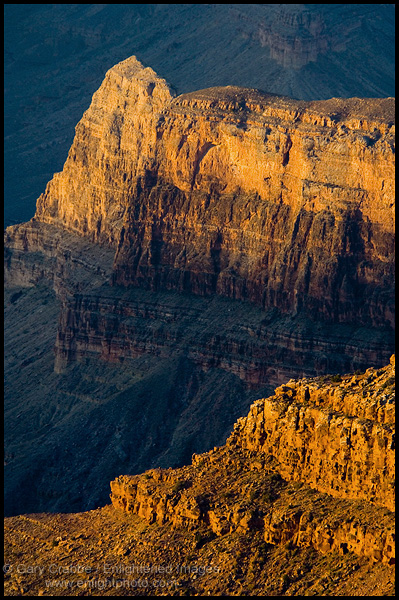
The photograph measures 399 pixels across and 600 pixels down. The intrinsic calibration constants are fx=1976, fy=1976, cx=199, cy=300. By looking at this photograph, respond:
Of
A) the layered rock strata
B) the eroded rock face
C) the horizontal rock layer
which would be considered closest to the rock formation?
the eroded rock face

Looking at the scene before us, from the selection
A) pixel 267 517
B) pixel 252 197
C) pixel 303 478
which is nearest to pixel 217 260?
pixel 252 197

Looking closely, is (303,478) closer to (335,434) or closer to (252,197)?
(335,434)

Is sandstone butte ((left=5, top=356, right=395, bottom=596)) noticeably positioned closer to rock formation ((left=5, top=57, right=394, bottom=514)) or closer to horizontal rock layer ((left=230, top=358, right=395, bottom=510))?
horizontal rock layer ((left=230, top=358, right=395, bottom=510))

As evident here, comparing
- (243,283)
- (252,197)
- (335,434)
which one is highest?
(252,197)

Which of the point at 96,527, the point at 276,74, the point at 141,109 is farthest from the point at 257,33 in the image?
the point at 96,527

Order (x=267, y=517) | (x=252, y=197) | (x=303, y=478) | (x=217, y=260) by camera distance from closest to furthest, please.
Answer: (x=267, y=517)
(x=303, y=478)
(x=252, y=197)
(x=217, y=260)

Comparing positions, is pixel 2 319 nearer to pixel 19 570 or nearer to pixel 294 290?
pixel 294 290

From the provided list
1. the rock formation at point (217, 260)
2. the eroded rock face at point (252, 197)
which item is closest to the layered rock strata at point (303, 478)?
the rock formation at point (217, 260)

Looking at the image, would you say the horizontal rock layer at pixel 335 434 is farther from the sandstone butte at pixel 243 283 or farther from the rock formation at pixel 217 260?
the rock formation at pixel 217 260
